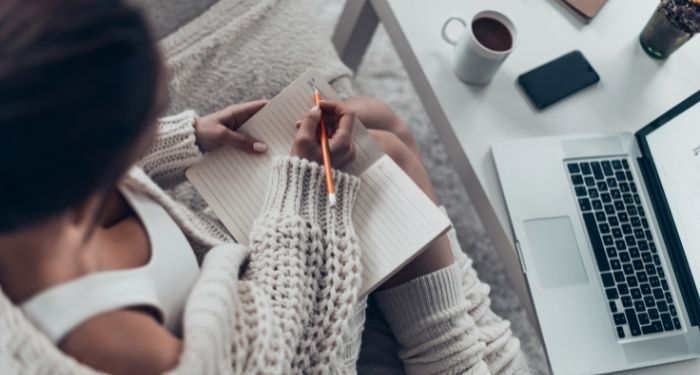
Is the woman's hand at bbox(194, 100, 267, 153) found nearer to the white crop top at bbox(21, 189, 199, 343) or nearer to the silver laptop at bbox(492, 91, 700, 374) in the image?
the white crop top at bbox(21, 189, 199, 343)

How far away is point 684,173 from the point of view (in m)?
0.65

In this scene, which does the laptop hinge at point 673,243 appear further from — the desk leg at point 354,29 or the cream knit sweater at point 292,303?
the desk leg at point 354,29

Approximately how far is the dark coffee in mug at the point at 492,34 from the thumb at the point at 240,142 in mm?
291

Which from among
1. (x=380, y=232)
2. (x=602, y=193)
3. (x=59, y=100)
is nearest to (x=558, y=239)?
(x=602, y=193)

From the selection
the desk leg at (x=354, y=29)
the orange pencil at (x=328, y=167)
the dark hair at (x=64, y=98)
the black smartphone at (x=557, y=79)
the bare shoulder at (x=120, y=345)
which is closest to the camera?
the dark hair at (x=64, y=98)

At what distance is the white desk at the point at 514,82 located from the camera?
689 millimetres

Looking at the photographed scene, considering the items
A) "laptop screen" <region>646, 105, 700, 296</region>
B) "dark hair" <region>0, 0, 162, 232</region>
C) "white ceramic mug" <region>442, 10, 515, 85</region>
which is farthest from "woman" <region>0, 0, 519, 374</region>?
"laptop screen" <region>646, 105, 700, 296</region>

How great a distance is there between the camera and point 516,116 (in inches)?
27.7

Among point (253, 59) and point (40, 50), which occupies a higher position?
point (40, 50)

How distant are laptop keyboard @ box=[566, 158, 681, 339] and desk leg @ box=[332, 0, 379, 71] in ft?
1.34

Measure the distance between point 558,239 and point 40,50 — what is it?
564mm

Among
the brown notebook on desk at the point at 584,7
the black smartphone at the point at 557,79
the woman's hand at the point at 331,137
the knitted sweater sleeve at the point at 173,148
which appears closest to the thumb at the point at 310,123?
the woman's hand at the point at 331,137

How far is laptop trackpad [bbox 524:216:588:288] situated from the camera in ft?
2.14

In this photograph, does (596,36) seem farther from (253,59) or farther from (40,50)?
(40,50)
